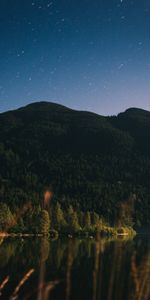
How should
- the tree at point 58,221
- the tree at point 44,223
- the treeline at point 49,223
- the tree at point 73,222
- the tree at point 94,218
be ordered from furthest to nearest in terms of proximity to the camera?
the tree at point 94,218
the tree at point 58,221
the tree at point 73,222
the tree at point 44,223
the treeline at point 49,223

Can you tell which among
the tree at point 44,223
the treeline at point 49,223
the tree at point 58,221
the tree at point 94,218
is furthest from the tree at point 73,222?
the tree at point 44,223

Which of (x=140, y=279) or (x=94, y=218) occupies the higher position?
(x=94, y=218)

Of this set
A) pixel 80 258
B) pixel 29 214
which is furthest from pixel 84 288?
pixel 29 214

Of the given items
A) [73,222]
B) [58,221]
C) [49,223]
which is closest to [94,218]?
[73,222]

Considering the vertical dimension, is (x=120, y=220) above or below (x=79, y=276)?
above

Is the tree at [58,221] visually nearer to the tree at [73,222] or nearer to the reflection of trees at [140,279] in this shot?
the tree at [73,222]

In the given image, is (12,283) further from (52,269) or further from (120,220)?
(120,220)

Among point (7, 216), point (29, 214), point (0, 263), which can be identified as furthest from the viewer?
point (29, 214)

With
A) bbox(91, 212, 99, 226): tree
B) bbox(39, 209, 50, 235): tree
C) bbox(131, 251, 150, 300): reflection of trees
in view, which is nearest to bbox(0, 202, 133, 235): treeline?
bbox(39, 209, 50, 235): tree

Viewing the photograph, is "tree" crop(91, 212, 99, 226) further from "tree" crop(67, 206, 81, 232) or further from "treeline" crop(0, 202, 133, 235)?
"tree" crop(67, 206, 81, 232)

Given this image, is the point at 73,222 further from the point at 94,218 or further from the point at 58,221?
the point at 94,218

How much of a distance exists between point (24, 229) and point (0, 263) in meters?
95.9

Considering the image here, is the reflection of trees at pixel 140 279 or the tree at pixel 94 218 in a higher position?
the tree at pixel 94 218

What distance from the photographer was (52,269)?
170ft
